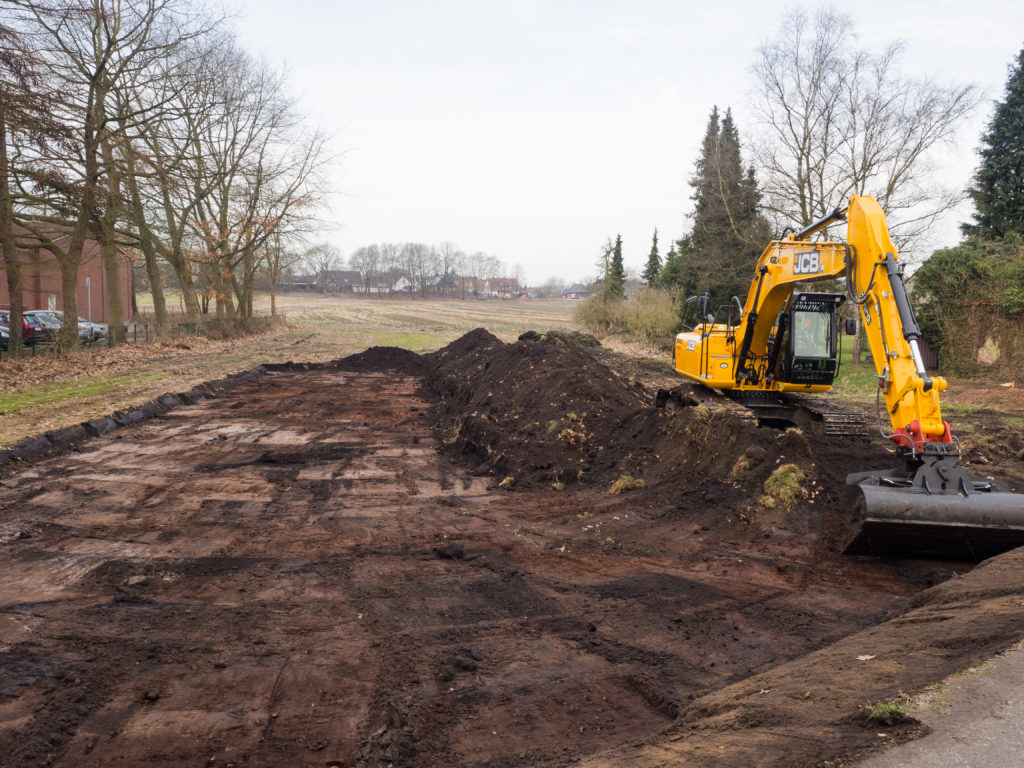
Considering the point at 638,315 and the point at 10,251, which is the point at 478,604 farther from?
the point at 638,315

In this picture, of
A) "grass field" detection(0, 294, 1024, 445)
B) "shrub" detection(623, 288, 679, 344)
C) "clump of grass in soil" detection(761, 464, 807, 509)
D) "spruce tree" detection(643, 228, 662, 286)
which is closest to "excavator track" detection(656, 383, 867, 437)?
"clump of grass in soil" detection(761, 464, 807, 509)

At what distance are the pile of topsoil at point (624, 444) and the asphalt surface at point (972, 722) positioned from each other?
13.4ft

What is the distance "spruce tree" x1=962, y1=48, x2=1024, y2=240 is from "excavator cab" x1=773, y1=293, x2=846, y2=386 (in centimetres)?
2043

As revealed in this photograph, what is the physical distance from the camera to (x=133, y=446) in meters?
11.6

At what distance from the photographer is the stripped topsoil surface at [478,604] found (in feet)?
12.5

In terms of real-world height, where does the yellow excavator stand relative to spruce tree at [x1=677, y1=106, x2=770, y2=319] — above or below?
below

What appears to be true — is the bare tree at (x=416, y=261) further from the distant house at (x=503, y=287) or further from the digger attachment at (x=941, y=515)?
the digger attachment at (x=941, y=515)

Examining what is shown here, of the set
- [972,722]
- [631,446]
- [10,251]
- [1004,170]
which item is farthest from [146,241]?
[1004,170]

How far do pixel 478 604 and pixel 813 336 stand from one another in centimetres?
705

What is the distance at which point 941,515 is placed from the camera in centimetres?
614

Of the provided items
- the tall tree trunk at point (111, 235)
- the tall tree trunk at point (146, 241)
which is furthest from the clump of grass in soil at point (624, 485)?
the tall tree trunk at point (146, 241)

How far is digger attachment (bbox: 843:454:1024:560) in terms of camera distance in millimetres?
6125

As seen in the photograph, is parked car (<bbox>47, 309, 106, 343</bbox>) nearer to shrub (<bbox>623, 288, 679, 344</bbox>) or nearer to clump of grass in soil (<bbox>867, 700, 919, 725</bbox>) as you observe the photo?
shrub (<bbox>623, 288, 679, 344</bbox>)

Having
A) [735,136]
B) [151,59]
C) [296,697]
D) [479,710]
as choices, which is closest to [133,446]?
[296,697]
